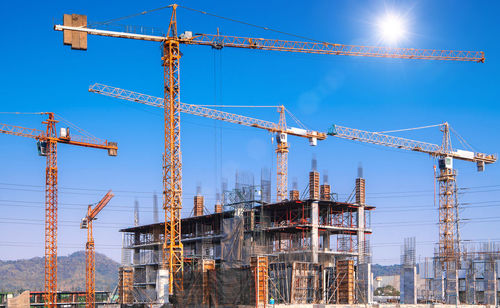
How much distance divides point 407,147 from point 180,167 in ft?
196

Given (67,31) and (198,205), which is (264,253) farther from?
(67,31)

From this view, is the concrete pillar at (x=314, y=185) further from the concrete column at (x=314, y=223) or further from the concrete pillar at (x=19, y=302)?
the concrete pillar at (x=19, y=302)

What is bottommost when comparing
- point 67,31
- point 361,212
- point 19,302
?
point 19,302

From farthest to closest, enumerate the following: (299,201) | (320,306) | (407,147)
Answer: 1. (407,147)
2. (299,201)
3. (320,306)

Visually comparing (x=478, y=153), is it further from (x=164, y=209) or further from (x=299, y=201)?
(x=164, y=209)

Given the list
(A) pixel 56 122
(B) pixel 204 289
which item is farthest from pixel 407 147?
(B) pixel 204 289

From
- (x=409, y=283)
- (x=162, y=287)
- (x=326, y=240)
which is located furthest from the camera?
(x=326, y=240)

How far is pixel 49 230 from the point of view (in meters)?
88.8

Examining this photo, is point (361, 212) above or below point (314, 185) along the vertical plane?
below

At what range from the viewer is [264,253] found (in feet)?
259

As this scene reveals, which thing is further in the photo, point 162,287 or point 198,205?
point 198,205

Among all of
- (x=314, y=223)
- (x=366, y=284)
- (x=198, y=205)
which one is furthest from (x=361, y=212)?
(x=198, y=205)

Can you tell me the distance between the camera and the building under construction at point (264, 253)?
55.1 meters

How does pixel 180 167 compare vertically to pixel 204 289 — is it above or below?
above
